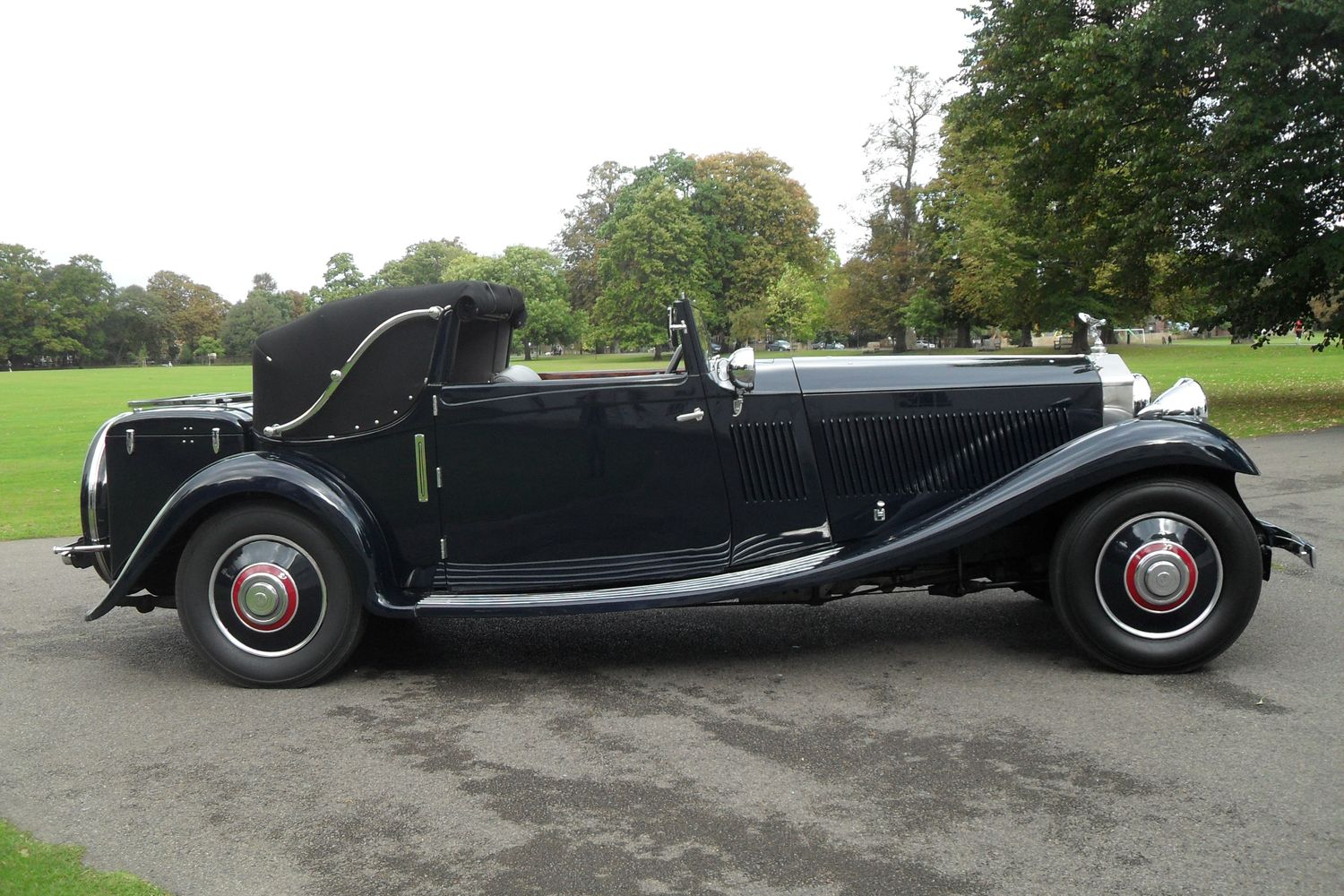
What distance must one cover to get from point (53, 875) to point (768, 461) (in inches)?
124

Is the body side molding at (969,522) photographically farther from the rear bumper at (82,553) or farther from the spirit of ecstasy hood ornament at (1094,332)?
the rear bumper at (82,553)

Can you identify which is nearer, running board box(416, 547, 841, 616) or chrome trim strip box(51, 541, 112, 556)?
running board box(416, 547, 841, 616)

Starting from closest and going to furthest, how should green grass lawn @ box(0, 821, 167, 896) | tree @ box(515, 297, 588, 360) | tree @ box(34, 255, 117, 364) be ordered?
green grass lawn @ box(0, 821, 167, 896), tree @ box(515, 297, 588, 360), tree @ box(34, 255, 117, 364)

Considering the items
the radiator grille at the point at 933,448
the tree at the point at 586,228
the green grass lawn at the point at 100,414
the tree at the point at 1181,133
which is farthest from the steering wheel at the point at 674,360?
the tree at the point at 586,228

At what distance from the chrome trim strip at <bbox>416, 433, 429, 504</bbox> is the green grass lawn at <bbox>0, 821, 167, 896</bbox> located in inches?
80.9

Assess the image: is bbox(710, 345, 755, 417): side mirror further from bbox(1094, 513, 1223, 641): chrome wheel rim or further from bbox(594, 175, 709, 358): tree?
bbox(594, 175, 709, 358): tree

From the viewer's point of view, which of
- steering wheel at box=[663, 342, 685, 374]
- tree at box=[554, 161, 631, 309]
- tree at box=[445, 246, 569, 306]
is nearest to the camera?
steering wheel at box=[663, 342, 685, 374]

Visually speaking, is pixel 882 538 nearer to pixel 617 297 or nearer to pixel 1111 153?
pixel 1111 153

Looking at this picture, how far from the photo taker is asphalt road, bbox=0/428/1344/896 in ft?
9.71

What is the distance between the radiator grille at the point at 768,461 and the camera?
4848 millimetres

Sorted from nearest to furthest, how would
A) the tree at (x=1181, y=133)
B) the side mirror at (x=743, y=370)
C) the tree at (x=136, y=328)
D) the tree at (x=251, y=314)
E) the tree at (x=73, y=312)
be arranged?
1. the side mirror at (x=743, y=370)
2. the tree at (x=1181, y=133)
3. the tree at (x=251, y=314)
4. the tree at (x=73, y=312)
5. the tree at (x=136, y=328)

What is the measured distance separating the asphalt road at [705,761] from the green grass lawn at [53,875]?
0.09 metres

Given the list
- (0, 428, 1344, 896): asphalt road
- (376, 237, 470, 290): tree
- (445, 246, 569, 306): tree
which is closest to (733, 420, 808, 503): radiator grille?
(0, 428, 1344, 896): asphalt road

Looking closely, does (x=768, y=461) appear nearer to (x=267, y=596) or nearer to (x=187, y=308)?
(x=267, y=596)
